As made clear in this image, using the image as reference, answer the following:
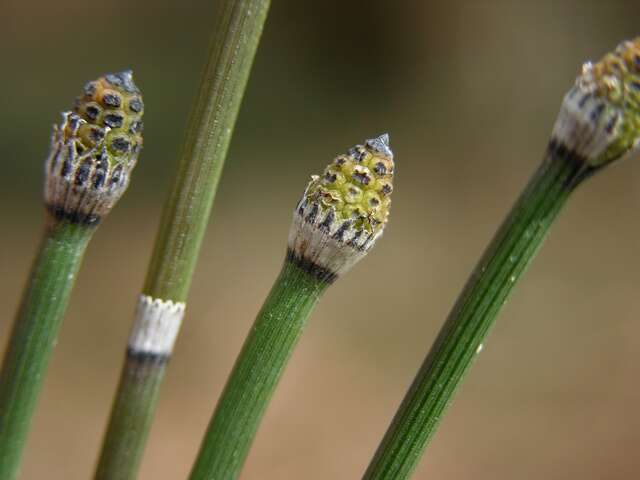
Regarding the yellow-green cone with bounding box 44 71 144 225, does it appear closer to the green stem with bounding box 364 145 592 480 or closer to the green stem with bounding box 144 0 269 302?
the green stem with bounding box 144 0 269 302


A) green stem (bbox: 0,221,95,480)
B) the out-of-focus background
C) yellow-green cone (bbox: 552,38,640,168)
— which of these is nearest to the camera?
yellow-green cone (bbox: 552,38,640,168)

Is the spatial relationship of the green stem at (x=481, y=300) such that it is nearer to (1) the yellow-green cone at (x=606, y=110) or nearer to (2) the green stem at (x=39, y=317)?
(1) the yellow-green cone at (x=606, y=110)

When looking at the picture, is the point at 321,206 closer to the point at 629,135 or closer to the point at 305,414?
the point at 629,135

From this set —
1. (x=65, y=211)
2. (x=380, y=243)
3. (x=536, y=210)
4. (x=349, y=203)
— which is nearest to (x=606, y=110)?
(x=536, y=210)

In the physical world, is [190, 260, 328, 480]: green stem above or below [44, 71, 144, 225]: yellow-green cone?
below

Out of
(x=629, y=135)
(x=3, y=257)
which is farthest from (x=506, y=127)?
(x=629, y=135)

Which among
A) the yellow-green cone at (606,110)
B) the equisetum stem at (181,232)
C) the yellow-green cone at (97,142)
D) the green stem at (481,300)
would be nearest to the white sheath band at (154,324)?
the equisetum stem at (181,232)

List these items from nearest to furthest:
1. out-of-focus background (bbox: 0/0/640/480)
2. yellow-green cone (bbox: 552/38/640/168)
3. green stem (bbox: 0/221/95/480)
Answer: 1. yellow-green cone (bbox: 552/38/640/168)
2. green stem (bbox: 0/221/95/480)
3. out-of-focus background (bbox: 0/0/640/480)

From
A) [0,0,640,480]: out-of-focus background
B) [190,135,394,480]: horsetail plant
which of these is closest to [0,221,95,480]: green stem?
[190,135,394,480]: horsetail plant
